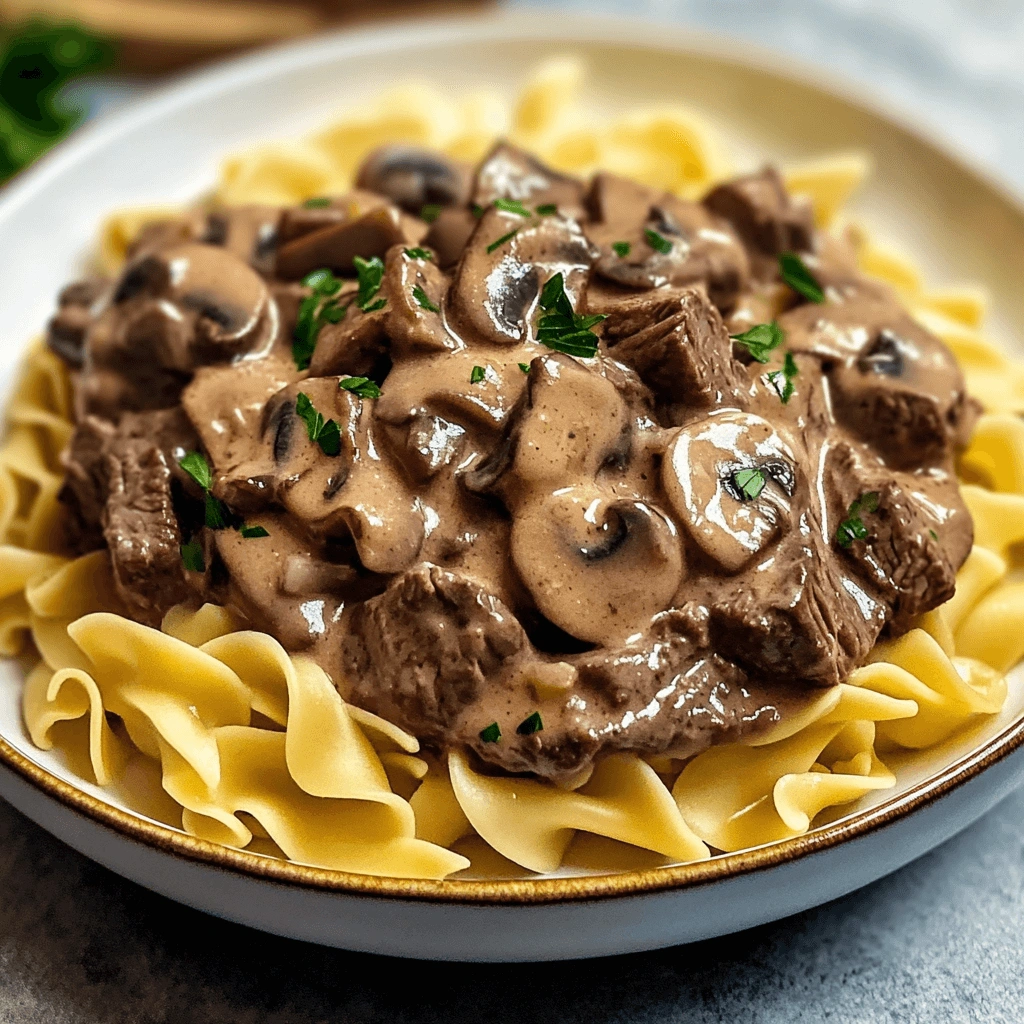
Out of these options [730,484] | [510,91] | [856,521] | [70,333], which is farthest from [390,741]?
[510,91]

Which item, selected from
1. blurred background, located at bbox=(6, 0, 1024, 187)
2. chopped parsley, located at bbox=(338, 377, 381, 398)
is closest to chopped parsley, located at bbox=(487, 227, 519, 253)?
chopped parsley, located at bbox=(338, 377, 381, 398)

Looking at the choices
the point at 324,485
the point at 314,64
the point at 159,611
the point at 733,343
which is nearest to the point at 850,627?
the point at 733,343

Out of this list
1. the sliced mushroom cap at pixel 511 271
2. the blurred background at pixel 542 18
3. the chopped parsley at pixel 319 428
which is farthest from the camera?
the blurred background at pixel 542 18

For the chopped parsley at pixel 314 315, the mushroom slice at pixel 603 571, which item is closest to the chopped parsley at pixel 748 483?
the mushroom slice at pixel 603 571

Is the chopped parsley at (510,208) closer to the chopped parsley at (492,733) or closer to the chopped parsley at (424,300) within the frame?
the chopped parsley at (424,300)

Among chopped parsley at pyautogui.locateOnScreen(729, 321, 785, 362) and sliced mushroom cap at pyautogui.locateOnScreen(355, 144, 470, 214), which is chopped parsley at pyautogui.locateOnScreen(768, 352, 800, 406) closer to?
chopped parsley at pyautogui.locateOnScreen(729, 321, 785, 362)

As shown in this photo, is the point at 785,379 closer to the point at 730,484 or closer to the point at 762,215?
the point at 730,484
